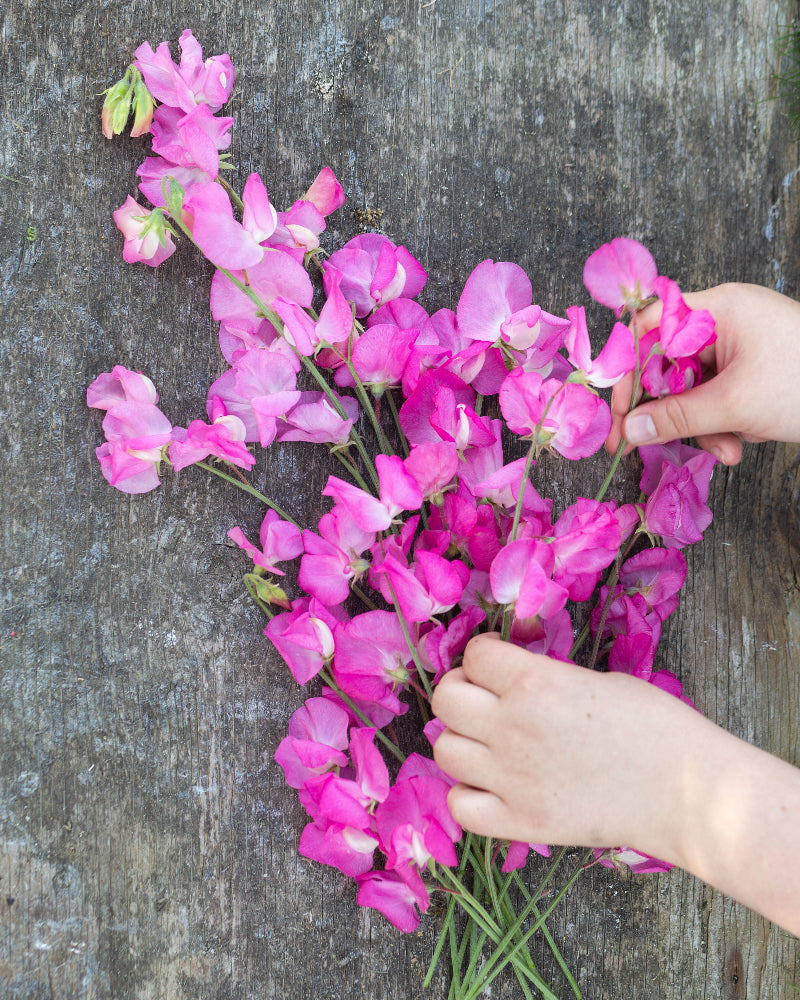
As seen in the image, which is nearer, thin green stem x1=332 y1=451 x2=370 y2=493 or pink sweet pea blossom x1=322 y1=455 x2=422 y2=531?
pink sweet pea blossom x1=322 y1=455 x2=422 y2=531

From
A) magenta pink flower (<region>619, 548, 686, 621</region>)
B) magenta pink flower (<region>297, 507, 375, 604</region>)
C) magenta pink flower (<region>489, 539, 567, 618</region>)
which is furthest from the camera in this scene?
magenta pink flower (<region>619, 548, 686, 621</region>)

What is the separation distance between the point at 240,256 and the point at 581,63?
1.88ft

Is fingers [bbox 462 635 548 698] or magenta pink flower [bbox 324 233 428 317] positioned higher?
magenta pink flower [bbox 324 233 428 317]

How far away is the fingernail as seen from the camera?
2.85ft

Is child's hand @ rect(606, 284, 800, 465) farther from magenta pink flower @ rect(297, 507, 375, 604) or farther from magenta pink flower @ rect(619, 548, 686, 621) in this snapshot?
magenta pink flower @ rect(297, 507, 375, 604)

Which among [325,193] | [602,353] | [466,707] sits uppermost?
[325,193]

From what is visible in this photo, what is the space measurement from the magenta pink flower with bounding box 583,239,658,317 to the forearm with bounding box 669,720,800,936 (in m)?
0.48

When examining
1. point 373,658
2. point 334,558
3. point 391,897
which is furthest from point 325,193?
point 391,897

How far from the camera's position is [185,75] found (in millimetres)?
887

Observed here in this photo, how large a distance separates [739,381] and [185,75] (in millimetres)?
735

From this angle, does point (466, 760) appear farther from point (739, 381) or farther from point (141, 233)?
point (141, 233)

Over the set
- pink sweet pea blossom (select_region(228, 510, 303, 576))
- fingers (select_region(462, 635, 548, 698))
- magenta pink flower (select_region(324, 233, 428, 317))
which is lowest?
fingers (select_region(462, 635, 548, 698))

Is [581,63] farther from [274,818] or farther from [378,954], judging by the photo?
[378,954]

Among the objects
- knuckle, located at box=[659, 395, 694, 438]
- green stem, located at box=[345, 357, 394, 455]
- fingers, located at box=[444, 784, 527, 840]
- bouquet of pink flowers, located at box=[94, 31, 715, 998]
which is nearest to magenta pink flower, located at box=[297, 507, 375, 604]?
bouquet of pink flowers, located at box=[94, 31, 715, 998]
